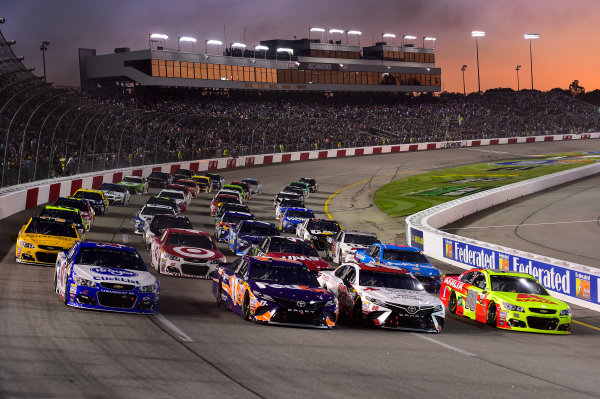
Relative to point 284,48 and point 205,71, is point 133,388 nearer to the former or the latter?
point 205,71

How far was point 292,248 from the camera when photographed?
2270cm

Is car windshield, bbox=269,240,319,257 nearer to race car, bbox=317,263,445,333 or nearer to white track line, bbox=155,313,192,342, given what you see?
race car, bbox=317,263,445,333

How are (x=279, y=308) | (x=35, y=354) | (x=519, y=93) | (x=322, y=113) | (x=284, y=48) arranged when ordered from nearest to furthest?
(x=35, y=354) < (x=279, y=308) < (x=322, y=113) < (x=519, y=93) < (x=284, y=48)

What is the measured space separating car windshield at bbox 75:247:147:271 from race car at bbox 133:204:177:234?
14087 millimetres

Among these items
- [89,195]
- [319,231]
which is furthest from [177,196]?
[319,231]

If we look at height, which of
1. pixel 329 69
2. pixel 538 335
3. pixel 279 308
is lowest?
pixel 538 335

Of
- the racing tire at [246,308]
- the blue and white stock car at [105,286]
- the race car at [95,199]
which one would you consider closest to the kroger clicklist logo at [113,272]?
the blue and white stock car at [105,286]

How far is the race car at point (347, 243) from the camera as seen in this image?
2683 centimetres

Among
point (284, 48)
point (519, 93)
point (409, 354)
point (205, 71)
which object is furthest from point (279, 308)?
point (284, 48)

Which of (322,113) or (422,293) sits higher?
(322,113)

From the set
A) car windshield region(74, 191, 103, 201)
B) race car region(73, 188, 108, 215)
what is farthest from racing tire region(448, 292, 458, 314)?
car windshield region(74, 191, 103, 201)

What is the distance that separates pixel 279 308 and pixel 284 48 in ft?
397

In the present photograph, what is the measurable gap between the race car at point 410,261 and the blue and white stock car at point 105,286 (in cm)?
870

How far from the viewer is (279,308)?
1448cm
